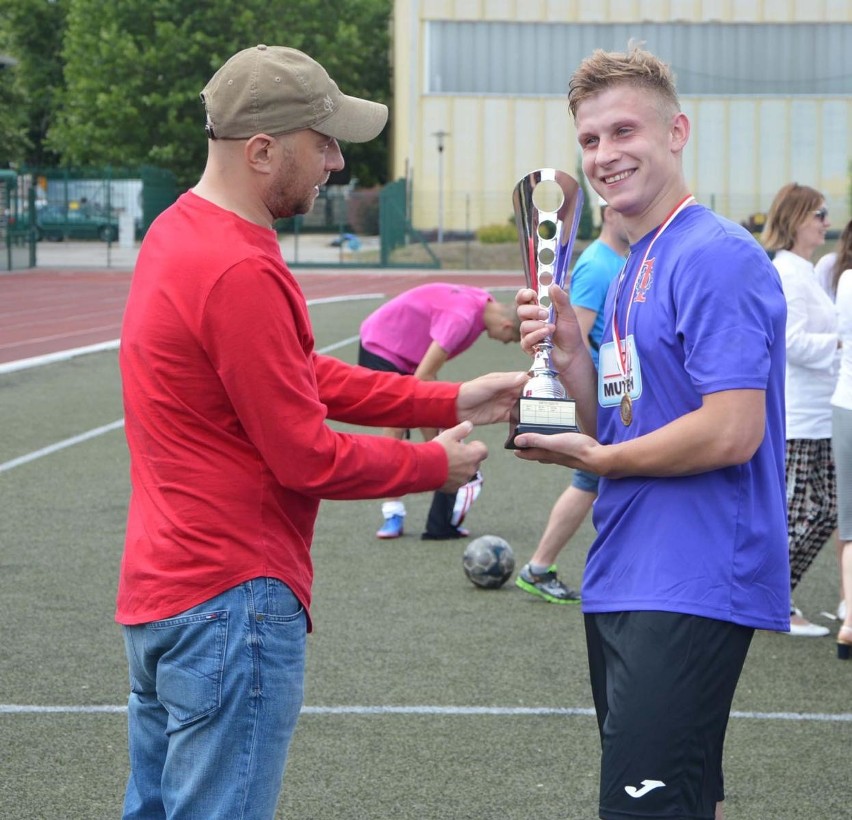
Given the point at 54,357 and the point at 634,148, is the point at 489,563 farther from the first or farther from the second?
the point at 54,357

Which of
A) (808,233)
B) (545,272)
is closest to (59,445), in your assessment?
(808,233)

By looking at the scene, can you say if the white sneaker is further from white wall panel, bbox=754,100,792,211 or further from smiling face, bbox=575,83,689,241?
white wall panel, bbox=754,100,792,211

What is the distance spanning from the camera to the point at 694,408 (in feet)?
9.67

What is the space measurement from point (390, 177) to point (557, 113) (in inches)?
573

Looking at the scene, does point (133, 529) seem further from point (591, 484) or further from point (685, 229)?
point (591, 484)

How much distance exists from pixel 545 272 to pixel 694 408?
1.99 feet

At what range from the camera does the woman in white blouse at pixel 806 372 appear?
21.0ft

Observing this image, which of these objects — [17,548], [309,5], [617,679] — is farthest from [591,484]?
[309,5]

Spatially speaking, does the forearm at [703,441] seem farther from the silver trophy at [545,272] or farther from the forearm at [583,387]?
the forearm at [583,387]

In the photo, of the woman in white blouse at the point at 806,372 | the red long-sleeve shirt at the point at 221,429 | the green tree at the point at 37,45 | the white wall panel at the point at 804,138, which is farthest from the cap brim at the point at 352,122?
the green tree at the point at 37,45

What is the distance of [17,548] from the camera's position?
27.1 feet

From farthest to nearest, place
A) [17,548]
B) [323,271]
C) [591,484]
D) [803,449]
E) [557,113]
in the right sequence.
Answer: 1. [557,113]
2. [323,271]
3. [17,548]
4. [591,484]
5. [803,449]

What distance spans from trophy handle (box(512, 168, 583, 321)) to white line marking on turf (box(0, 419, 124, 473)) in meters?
7.96

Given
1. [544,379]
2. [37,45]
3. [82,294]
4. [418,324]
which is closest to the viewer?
[544,379]
